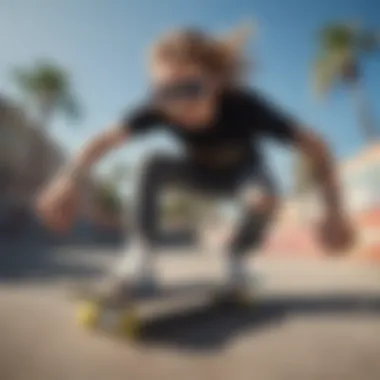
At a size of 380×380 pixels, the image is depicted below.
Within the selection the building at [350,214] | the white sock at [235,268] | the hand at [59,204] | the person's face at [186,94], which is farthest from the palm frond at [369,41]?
the hand at [59,204]

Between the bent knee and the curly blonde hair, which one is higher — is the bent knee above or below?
below

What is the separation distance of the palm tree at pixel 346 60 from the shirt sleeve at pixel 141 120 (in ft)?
0.95

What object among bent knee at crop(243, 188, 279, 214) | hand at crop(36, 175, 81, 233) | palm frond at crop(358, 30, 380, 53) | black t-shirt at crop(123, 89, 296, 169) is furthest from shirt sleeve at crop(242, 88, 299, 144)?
hand at crop(36, 175, 81, 233)

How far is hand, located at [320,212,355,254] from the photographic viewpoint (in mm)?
751

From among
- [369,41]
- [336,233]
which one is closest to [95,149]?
[336,233]

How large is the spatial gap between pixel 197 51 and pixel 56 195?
332mm

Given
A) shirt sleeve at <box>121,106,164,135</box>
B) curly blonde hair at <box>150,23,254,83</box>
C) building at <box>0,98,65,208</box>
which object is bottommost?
building at <box>0,98,65,208</box>

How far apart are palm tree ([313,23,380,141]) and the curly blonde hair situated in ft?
0.47

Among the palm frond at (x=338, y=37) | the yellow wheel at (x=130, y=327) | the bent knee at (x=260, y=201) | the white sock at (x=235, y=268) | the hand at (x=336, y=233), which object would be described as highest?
the palm frond at (x=338, y=37)

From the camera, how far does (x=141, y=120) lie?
0.77 metres

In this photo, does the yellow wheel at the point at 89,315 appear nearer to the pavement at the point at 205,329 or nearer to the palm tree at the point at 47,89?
the pavement at the point at 205,329

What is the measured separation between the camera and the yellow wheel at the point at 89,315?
0.72 metres

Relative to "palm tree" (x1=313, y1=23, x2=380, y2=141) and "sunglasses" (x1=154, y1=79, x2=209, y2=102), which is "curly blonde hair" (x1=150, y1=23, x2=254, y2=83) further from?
"palm tree" (x1=313, y1=23, x2=380, y2=141)

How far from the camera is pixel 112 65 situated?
809 millimetres
